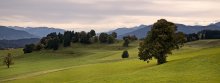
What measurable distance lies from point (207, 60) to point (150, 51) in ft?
70.4

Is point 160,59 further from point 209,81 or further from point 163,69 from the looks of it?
point 209,81

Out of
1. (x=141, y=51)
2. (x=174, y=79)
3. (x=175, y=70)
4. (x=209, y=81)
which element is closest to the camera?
(x=209, y=81)

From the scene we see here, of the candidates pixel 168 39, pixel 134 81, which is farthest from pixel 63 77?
pixel 134 81

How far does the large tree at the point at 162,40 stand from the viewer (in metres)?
77.1

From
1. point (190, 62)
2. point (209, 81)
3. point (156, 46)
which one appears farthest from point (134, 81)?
point (156, 46)

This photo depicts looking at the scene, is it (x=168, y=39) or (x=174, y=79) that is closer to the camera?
(x=174, y=79)

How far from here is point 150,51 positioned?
78500 millimetres

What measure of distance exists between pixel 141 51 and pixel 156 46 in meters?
5.73

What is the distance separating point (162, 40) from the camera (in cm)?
7788

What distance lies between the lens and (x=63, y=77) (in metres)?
74.8

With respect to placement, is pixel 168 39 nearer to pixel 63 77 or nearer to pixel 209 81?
pixel 63 77

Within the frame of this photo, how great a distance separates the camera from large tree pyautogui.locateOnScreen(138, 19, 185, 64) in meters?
77.1

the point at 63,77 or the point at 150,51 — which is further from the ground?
the point at 150,51

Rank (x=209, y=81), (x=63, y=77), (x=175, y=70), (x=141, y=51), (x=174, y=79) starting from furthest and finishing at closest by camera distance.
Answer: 1. (x=141, y=51)
2. (x=63, y=77)
3. (x=175, y=70)
4. (x=174, y=79)
5. (x=209, y=81)
